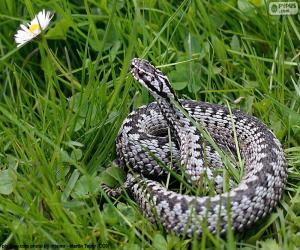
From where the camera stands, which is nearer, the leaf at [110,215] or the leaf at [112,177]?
the leaf at [110,215]

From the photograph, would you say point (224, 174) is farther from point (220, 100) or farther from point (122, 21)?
point (122, 21)

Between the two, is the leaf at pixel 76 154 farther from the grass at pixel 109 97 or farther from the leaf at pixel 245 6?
the leaf at pixel 245 6

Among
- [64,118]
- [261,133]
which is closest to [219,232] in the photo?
[261,133]

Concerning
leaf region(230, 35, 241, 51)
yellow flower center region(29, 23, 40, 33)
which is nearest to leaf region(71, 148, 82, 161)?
yellow flower center region(29, 23, 40, 33)

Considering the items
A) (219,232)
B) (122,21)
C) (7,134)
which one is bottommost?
(219,232)

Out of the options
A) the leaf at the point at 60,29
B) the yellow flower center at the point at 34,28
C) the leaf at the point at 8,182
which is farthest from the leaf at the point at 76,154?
the leaf at the point at 60,29

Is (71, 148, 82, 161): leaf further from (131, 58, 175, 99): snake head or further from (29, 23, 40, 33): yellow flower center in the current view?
(29, 23, 40, 33): yellow flower center
